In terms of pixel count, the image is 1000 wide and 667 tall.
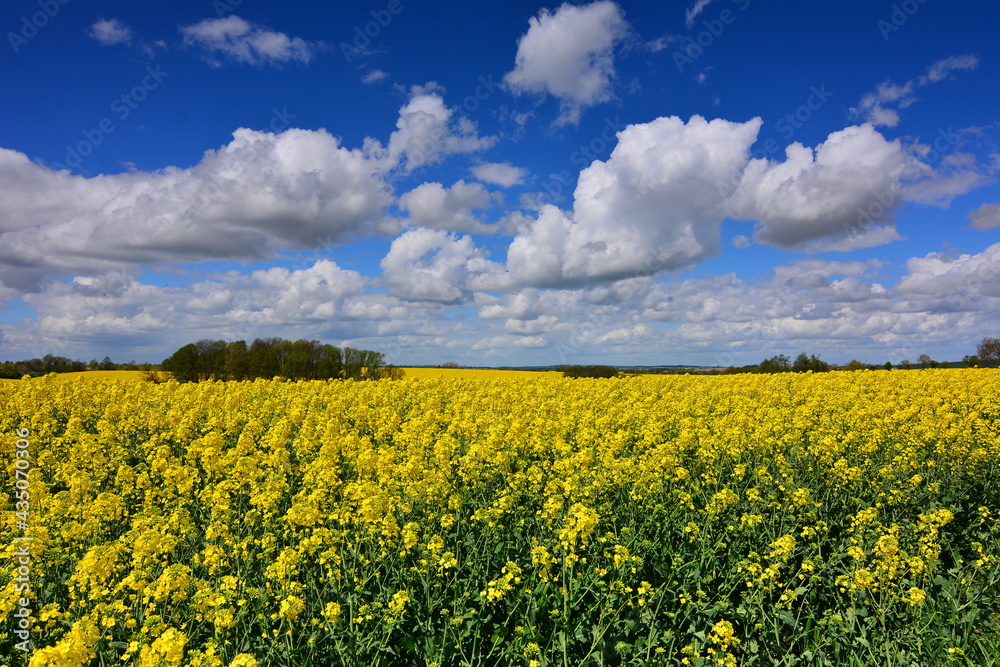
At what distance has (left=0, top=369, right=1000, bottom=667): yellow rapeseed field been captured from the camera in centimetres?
424

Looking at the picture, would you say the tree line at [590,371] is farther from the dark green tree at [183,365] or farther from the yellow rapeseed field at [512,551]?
the yellow rapeseed field at [512,551]

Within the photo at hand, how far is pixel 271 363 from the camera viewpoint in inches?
1352

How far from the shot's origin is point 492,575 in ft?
17.8

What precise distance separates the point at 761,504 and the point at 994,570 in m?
2.36

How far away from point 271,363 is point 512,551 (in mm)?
32501

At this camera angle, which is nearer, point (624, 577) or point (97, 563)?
point (97, 563)

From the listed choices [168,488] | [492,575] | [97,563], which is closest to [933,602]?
[492,575]

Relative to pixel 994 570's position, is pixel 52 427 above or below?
above

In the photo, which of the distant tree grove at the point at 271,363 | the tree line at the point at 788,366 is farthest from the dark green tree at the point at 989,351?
the distant tree grove at the point at 271,363

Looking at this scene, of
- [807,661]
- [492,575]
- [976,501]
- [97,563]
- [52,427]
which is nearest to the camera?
[97,563]

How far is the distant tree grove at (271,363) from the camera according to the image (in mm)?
33375

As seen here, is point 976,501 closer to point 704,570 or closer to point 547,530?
point 704,570

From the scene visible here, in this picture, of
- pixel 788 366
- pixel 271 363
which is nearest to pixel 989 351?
pixel 788 366

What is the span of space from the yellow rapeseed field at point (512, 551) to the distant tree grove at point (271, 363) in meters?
24.5
